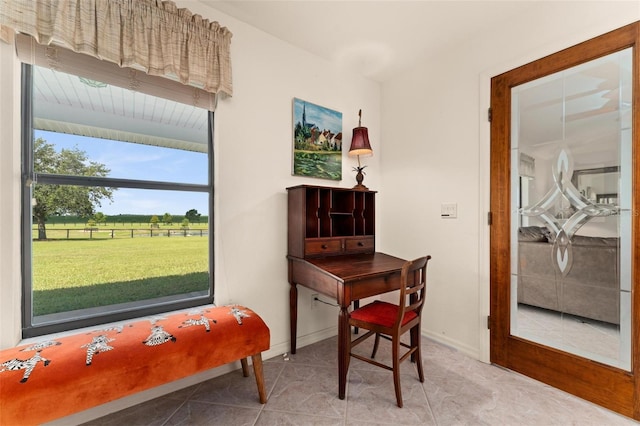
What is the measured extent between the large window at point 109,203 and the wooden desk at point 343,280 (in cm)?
72

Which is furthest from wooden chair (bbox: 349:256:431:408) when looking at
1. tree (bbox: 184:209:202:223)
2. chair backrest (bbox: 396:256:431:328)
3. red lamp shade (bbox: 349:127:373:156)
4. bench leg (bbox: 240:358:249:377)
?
tree (bbox: 184:209:202:223)

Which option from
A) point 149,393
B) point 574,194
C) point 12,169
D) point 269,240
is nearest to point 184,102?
point 12,169

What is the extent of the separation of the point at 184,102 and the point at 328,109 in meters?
1.30

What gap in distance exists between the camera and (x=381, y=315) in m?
1.87

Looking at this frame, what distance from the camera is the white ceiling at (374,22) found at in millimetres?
1958

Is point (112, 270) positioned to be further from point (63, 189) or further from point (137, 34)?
point (137, 34)

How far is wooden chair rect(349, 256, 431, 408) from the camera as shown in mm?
1665

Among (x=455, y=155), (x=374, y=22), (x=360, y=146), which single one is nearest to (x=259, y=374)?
(x=360, y=146)

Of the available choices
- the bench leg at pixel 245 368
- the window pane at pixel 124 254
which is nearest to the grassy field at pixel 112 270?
the window pane at pixel 124 254

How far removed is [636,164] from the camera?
5.15 feet

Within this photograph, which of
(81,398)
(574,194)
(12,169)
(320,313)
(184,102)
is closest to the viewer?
(81,398)

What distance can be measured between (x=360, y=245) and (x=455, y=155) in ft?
3.88

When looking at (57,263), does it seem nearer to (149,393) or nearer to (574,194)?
(149,393)

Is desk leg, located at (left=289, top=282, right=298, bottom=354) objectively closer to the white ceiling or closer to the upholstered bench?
the upholstered bench
